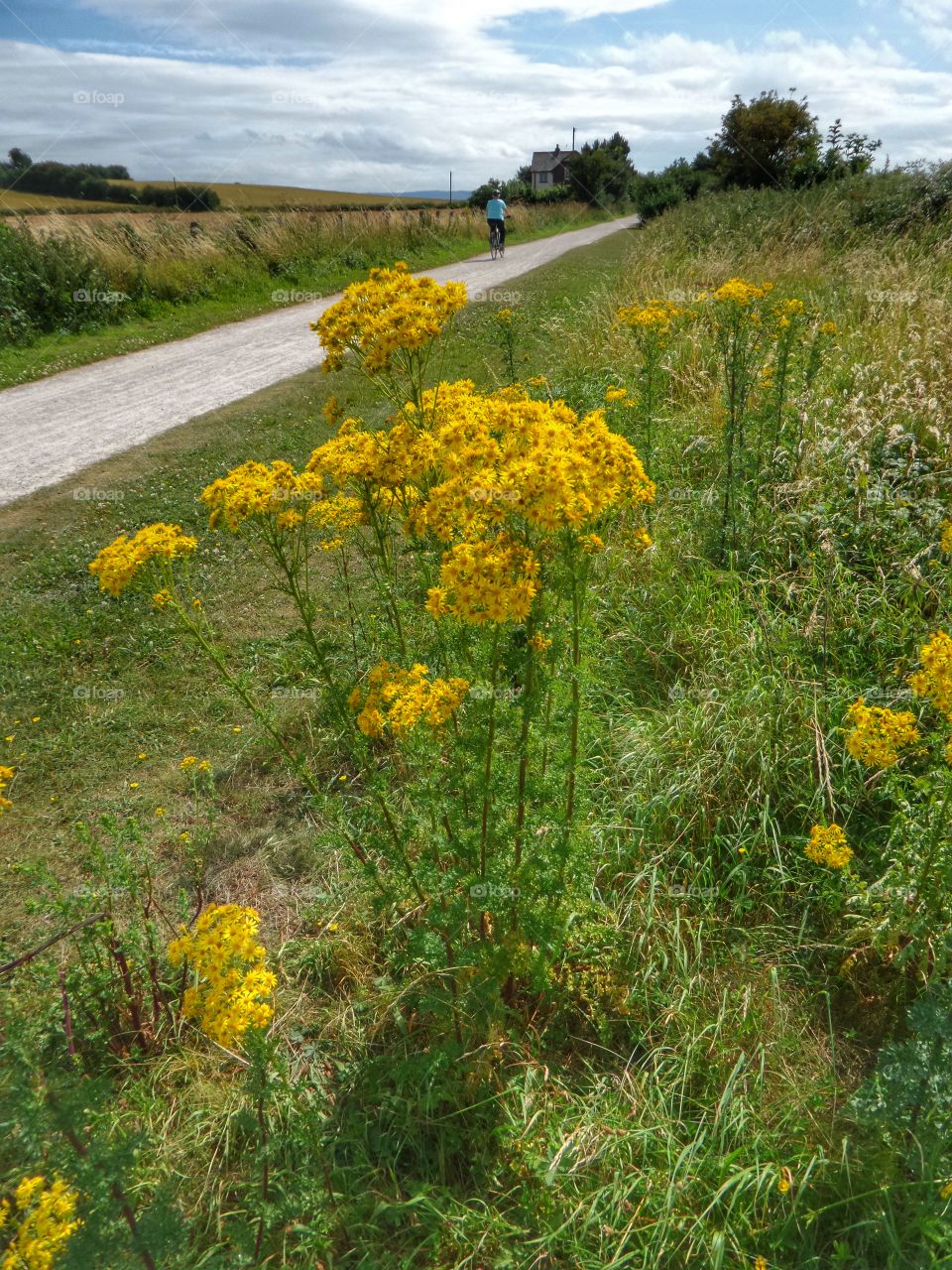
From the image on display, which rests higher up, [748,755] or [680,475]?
[680,475]

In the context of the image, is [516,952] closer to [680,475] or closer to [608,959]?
[608,959]

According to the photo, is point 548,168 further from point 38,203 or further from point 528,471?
point 528,471

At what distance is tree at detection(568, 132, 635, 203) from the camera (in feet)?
131

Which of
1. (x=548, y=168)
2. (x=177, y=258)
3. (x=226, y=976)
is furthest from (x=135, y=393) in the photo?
(x=548, y=168)

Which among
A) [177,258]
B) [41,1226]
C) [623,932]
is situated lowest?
[623,932]

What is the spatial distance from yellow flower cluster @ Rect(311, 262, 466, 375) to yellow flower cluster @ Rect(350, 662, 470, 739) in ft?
3.51

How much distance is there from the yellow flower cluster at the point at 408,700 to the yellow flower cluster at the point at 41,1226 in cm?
119

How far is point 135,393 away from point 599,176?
4065 cm

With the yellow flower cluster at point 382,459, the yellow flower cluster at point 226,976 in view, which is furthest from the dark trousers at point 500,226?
the yellow flower cluster at point 226,976

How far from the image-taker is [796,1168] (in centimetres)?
206

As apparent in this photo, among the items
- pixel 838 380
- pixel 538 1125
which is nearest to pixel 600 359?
pixel 838 380

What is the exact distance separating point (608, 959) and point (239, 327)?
A: 12.1 meters

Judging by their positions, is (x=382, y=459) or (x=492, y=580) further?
(x=382, y=459)

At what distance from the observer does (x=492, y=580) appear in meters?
1.79
